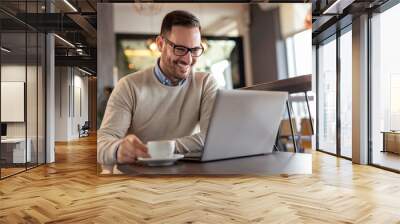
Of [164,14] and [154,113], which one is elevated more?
[164,14]

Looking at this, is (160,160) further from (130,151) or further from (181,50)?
(181,50)

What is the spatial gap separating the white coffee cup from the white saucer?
1.2 inches

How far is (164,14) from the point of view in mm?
4492

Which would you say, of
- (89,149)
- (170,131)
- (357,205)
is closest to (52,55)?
(89,149)

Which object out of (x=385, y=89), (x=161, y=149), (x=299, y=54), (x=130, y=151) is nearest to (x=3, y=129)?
A: (x=130, y=151)

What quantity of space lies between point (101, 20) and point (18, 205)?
2.11 metres

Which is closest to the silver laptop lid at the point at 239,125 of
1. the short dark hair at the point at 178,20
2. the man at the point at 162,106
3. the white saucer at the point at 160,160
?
the man at the point at 162,106

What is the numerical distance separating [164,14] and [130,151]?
1.54m

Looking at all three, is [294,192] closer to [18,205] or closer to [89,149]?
[18,205]

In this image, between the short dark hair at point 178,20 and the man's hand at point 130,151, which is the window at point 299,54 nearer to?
the short dark hair at point 178,20

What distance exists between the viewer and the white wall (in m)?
8.26

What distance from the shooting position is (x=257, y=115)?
14.1 feet

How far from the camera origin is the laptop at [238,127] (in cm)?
420

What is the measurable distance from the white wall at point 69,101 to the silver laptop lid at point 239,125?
368 cm
